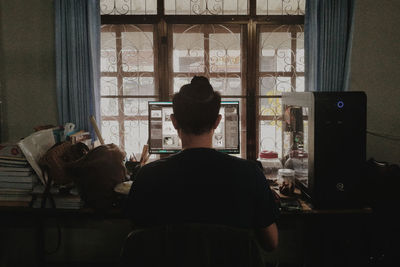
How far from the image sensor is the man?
1.04 meters

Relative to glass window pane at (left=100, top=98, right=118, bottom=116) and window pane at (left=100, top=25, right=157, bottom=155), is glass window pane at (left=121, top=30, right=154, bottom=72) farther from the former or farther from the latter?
glass window pane at (left=100, top=98, right=118, bottom=116)

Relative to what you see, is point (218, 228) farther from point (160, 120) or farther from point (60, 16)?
point (60, 16)

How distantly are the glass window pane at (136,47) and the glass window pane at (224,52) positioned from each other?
0.50m

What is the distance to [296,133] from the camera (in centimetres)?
238

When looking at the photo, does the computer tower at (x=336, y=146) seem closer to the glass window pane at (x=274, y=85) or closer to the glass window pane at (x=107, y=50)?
the glass window pane at (x=274, y=85)

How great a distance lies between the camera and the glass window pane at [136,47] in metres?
2.82

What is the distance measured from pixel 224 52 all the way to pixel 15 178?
69.2 inches

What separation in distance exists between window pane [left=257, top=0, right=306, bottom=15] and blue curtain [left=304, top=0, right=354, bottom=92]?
167 mm

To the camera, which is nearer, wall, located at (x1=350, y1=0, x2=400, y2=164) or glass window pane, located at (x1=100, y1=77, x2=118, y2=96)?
wall, located at (x1=350, y1=0, x2=400, y2=164)

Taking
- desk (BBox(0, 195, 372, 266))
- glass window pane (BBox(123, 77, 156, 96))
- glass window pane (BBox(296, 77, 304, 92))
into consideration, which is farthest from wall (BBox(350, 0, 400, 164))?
glass window pane (BBox(123, 77, 156, 96))

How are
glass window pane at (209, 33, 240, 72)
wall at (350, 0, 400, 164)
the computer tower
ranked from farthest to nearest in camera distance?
glass window pane at (209, 33, 240, 72) → wall at (350, 0, 400, 164) → the computer tower

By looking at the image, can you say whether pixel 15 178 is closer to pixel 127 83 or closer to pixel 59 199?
pixel 59 199

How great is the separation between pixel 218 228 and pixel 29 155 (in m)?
1.69

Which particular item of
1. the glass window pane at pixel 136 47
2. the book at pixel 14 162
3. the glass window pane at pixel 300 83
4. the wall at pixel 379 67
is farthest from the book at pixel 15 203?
the wall at pixel 379 67
